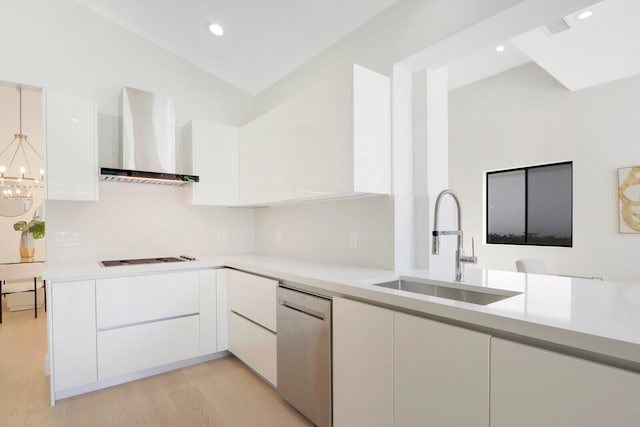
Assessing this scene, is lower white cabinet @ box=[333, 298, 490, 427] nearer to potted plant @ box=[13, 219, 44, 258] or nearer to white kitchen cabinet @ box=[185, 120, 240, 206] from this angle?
white kitchen cabinet @ box=[185, 120, 240, 206]

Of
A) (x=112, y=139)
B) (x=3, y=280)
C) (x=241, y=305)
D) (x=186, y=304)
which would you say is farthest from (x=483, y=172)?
(x=3, y=280)

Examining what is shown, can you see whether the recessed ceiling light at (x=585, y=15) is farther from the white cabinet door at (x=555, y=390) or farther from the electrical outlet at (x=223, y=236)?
the electrical outlet at (x=223, y=236)

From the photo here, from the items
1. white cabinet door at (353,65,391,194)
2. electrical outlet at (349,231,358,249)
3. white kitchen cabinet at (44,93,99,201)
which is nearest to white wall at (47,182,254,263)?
white kitchen cabinet at (44,93,99,201)

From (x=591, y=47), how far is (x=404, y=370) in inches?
144

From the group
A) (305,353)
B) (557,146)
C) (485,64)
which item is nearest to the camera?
(305,353)

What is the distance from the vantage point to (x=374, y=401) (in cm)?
150

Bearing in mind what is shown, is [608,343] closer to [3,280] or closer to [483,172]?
[483,172]

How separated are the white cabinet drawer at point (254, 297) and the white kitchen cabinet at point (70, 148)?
1273 millimetres

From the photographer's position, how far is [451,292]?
5.51ft

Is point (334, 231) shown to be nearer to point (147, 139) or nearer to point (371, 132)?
point (371, 132)

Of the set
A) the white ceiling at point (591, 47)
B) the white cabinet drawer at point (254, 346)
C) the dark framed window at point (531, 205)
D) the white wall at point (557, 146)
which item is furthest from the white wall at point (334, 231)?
the dark framed window at point (531, 205)

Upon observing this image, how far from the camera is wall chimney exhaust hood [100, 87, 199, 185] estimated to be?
8.78 feet

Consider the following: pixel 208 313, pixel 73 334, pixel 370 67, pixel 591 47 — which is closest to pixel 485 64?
pixel 591 47

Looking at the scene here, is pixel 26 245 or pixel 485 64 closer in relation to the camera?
pixel 485 64
